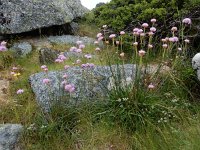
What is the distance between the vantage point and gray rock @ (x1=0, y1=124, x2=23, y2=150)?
6793 millimetres

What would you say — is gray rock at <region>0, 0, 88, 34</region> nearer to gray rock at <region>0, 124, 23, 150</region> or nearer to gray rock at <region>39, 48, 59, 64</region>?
gray rock at <region>39, 48, 59, 64</region>

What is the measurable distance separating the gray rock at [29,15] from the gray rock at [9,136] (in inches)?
167

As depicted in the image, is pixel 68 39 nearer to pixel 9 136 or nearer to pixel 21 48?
pixel 21 48

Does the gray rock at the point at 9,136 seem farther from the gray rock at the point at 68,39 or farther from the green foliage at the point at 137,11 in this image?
the gray rock at the point at 68,39

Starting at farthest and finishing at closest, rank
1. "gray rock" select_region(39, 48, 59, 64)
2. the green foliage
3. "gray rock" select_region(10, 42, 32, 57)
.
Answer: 1. "gray rock" select_region(10, 42, 32, 57)
2. "gray rock" select_region(39, 48, 59, 64)
3. the green foliage

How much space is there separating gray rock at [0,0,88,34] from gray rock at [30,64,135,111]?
307 cm

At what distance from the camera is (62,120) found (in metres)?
6.95

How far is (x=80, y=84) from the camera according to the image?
7695 millimetres

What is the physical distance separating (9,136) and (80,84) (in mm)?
1459

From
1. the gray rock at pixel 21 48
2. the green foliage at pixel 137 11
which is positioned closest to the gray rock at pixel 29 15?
the gray rock at pixel 21 48

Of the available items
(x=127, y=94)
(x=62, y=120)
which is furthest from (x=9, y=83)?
(x=127, y=94)

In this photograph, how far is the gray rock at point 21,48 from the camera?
10273 millimetres

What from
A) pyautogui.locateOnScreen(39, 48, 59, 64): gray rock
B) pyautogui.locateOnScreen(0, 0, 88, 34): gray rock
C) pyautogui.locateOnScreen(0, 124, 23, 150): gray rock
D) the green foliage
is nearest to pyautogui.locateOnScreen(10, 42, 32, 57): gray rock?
pyautogui.locateOnScreen(0, 0, 88, 34): gray rock

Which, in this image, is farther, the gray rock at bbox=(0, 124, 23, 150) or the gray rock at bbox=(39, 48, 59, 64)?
the gray rock at bbox=(39, 48, 59, 64)
